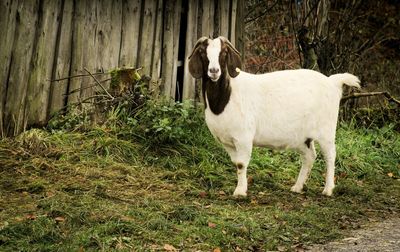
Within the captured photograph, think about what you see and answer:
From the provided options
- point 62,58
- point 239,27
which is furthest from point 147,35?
point 239,27

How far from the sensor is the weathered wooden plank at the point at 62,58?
8719 mm

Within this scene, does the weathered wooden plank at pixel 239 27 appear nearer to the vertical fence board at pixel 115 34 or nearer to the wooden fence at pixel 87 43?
the wooden fence at pixel 87 43

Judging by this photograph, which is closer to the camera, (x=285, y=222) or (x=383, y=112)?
(x=285, y=222)

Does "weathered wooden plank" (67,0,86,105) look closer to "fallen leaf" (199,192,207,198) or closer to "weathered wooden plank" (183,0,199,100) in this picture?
"weathered wooden plank" (183,0,199,100)

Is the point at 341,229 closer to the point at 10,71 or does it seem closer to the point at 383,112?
the point at 10,71

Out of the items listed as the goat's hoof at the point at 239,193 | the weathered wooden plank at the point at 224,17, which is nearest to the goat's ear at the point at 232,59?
the goat's hoof at the point at 239,193

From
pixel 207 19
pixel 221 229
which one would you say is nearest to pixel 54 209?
pixel 221 229

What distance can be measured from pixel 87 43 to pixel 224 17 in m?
2.53

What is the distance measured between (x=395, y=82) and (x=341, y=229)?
30.2ft

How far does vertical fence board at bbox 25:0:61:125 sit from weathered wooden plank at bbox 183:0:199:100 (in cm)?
218

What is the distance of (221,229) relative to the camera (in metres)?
5.58

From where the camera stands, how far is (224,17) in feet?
34.3

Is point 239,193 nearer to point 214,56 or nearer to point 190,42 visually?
point 214,56

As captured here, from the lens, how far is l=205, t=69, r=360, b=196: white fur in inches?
276
